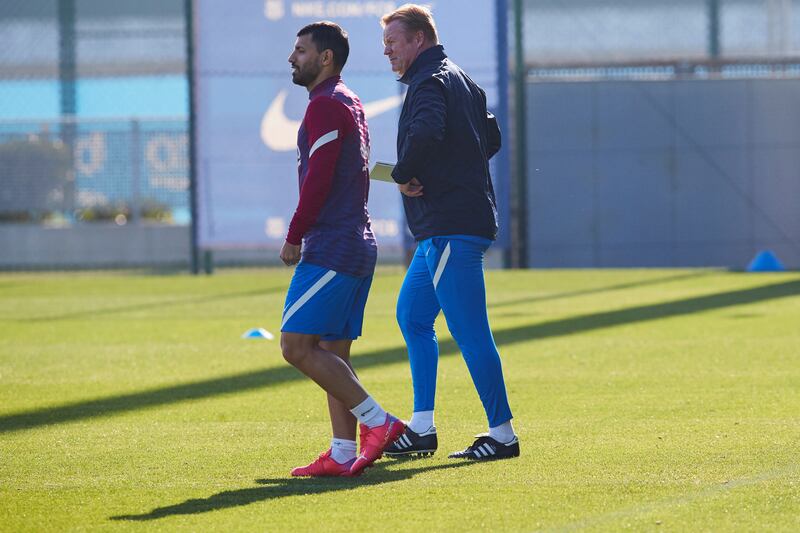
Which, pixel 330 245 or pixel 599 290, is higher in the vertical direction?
pixel 330 245

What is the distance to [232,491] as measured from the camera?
501cm

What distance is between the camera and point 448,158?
561 cm

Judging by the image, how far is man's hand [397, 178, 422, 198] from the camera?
556cm

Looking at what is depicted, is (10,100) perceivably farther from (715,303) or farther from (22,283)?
(715,303)

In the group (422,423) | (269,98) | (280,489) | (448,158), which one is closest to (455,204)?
(448,158)

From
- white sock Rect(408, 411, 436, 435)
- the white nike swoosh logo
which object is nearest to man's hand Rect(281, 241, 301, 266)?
white sock Rect(408, 411, 436, 435)

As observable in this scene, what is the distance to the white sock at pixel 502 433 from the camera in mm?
5559

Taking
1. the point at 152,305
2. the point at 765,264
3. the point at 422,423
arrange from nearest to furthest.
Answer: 1. the point at 422,423
2. the point at 152,305
3. the point at 765,264

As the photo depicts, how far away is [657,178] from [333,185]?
14.5 meters

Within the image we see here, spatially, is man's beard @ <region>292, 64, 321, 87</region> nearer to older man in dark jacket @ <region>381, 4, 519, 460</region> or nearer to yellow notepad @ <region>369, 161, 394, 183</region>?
older man in dark jacket @ <region>381, 4, 519, 460</region>

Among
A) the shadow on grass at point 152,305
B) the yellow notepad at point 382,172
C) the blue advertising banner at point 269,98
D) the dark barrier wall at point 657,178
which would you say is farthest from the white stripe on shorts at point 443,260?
the dark barrier wall at point 657,178

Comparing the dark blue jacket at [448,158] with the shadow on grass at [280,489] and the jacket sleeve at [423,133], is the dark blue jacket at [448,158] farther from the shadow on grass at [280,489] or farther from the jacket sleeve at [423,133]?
the shadow on grass at [280,489]

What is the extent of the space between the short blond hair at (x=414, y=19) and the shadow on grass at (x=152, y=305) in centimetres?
804

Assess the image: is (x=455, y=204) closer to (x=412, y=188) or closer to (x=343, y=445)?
(x=412, y=188)
